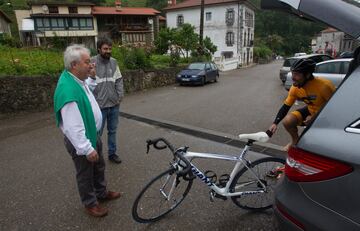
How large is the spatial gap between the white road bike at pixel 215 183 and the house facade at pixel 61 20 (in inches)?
1472

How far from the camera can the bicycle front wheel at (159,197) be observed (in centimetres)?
287

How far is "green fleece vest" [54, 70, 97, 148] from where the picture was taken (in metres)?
2.51

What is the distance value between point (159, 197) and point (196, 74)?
12865 mm

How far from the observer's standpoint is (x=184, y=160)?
2703 mm

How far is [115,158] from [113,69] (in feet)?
4.77

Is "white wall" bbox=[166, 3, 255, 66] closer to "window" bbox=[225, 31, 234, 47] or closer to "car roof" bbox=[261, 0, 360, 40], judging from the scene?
"window" bbox=[225, 31, 234, 47]

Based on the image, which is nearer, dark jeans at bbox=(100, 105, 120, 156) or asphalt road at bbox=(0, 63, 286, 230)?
asphalt road at bbox=(0, 63, 286, 230)

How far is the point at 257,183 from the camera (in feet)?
10.3

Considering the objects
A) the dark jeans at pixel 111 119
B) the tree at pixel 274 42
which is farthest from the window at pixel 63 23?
the tree at pixel 274 42

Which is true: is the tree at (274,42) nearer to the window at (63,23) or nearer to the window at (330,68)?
the window at (63,23)

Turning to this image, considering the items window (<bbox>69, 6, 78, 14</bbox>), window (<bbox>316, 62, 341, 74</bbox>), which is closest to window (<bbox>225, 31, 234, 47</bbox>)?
window (<bbox>69, 6, 78, 14</bbox>)

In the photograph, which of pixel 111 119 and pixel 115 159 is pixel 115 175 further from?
pixel 111 119

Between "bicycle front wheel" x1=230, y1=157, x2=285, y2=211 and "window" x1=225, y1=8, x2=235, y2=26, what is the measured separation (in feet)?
126

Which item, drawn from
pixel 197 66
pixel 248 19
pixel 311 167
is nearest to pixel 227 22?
pixel 248 19
